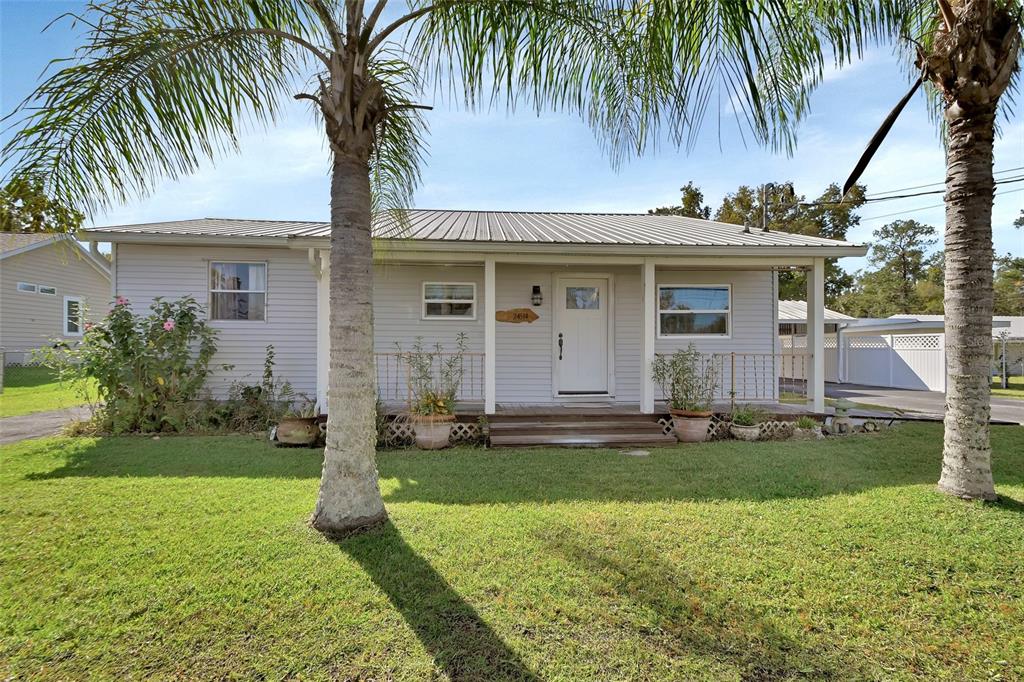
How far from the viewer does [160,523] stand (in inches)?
148

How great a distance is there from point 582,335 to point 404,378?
3.40 meters

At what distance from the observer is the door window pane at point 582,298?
8.71m

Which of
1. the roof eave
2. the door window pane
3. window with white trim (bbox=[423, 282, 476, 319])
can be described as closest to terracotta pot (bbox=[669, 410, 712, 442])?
the roof eave

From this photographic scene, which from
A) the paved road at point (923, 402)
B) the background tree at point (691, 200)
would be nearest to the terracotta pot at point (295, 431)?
the paved road at point (923, 402)

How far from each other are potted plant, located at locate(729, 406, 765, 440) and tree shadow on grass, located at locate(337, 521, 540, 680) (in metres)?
5.50

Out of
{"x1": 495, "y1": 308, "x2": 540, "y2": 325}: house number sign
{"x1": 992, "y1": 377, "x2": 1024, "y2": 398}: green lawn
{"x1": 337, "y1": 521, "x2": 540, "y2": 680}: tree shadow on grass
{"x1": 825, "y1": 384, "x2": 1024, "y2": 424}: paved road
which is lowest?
{"x1": 337, "y1": 521, "x2": 540, "y2": 680}: tree shadow on grass

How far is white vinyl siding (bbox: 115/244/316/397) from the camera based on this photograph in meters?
8.26

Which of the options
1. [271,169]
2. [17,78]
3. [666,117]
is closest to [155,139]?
[17,78]

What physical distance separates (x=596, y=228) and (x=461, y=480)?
613 centimetres

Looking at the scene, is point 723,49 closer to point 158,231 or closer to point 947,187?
point 947,187

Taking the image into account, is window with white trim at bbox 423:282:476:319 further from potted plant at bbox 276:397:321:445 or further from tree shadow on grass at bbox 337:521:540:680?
tree shadow on grass at bbox 337:521:540:680

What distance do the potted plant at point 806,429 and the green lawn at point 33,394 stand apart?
11411 mm

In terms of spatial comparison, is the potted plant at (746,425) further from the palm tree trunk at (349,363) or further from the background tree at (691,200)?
the background tree at (691,200)

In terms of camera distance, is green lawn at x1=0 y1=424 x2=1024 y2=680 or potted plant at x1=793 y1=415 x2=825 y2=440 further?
potted plant at x1=793 y1=415 x2=825 y2=440
